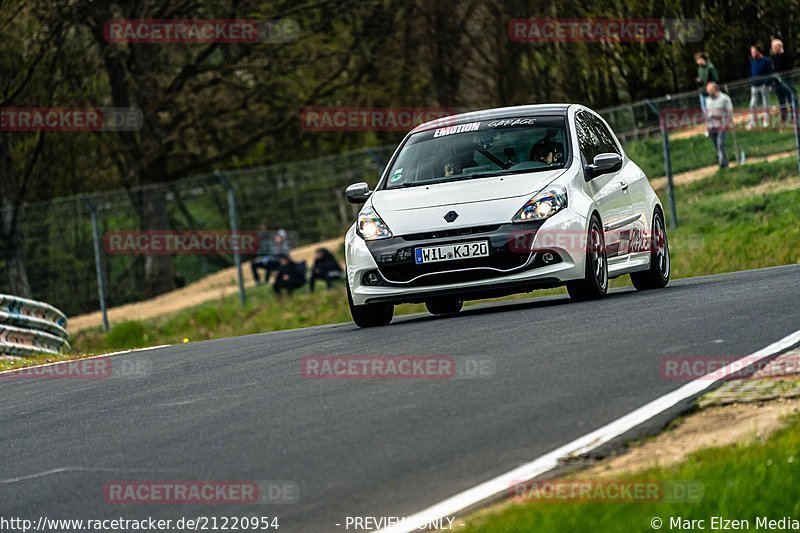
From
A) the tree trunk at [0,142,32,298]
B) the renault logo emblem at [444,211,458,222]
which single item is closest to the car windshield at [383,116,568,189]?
the renault logo emblem at [444,211,458,222]

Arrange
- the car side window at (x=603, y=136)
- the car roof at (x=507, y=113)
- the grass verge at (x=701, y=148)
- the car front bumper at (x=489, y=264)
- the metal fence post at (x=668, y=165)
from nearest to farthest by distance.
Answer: the car front bumper at (x=489, y=264) < the car roof at (x=507, y=113) < the car side window at (x=603, y=136) < the metal fence post at (x=668, y=165) < the grass verge at (x=701, y=148)

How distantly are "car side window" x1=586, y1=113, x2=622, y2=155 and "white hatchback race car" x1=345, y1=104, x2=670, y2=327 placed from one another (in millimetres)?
239

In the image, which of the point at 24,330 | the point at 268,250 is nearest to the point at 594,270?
the point at 24,330

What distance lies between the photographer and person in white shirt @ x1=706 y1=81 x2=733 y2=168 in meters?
24.0

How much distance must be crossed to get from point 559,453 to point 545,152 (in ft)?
22.0

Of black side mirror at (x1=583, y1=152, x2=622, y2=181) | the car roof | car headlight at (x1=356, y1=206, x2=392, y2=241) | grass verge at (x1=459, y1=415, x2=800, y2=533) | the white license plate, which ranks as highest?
the car roof

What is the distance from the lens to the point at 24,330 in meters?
18.3

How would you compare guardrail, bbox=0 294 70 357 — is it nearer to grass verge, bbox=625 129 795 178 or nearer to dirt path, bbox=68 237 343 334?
dirt path, bbox=68 237 343 334

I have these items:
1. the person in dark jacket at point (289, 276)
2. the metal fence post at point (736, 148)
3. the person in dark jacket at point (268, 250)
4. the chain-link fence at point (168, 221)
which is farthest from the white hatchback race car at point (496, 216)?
the person in dark jacket at point (268, 250)

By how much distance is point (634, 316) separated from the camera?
10742 mm

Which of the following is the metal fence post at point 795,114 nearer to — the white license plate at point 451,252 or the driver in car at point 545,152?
the driver in car at point 545,152

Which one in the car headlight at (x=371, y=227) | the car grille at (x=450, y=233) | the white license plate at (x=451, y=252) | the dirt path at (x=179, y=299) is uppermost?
the car headlight at (x=371, y=227)

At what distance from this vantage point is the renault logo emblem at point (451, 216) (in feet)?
39.4

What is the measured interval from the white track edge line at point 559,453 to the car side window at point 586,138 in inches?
199
